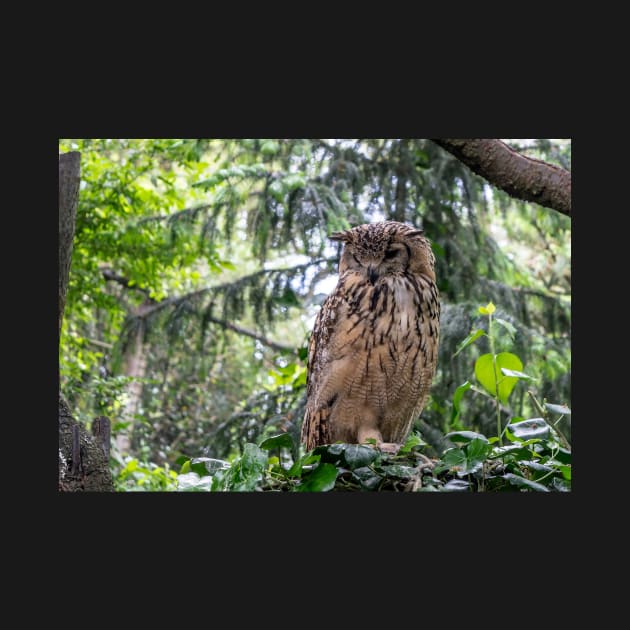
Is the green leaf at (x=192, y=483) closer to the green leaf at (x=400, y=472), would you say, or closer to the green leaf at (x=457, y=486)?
the green leaf at (x=400, y=472)

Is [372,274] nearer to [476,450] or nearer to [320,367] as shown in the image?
[320,367]

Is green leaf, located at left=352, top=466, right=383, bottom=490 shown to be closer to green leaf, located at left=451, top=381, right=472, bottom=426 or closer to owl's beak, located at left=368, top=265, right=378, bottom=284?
green leaf, located at left=451, top=381, right=472, bottom=426

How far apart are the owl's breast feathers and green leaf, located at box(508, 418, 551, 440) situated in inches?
11.5

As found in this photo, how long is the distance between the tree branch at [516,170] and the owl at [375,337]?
2.21 feet

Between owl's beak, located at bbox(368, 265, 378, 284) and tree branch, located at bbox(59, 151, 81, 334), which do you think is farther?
tree branch, located at bbox(59, 151, 81, 334)

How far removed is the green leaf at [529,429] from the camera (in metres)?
2.43

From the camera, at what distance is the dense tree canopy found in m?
3.72

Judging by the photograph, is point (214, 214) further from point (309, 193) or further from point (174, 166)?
point (174, 166)

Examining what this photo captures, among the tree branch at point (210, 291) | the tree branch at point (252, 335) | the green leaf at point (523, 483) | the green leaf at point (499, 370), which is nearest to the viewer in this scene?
the green leaf at point (523, 483)

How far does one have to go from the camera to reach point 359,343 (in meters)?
2.50

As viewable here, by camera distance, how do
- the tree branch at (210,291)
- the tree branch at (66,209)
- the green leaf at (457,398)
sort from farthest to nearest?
1. the tree branch at (210,291)
2. the tree branch at (66,209)
3. the green leaf at (457,398)

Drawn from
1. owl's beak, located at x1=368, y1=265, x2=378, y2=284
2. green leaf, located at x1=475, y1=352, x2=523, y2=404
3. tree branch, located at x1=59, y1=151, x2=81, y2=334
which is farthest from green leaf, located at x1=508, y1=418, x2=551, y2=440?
tree branch, located at x1=59, y1=151, x2=81, y2=334

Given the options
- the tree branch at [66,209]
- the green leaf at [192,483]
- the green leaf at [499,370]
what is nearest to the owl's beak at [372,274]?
the green leaf at [499,370]

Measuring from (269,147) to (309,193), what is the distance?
287 mm
